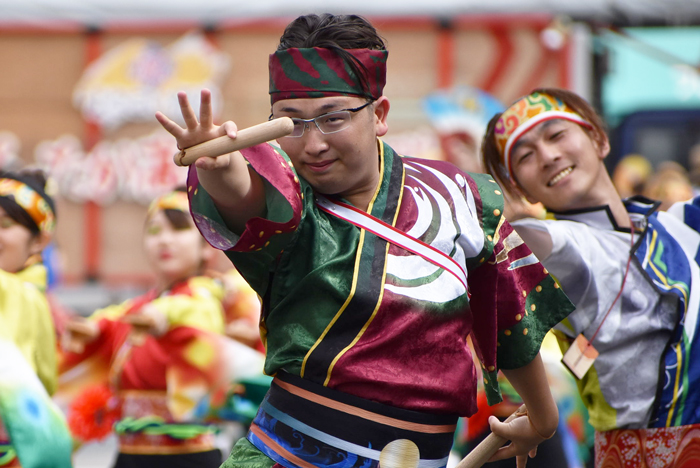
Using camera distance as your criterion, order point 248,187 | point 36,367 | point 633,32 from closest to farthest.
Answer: point 248,187 → point 36,367 → point 633,32

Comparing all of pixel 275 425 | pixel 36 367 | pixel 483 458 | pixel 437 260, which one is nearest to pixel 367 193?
pixel 437 260

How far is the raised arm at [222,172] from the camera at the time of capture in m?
1.50

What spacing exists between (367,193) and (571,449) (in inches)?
87.8

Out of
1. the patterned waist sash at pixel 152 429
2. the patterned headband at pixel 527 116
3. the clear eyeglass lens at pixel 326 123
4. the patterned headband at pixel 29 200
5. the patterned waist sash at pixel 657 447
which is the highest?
the clear eyeglass lens at pixel 326 123

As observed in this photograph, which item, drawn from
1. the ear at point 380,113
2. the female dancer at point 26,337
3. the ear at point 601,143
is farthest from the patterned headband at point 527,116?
the female dancer at point 26,337

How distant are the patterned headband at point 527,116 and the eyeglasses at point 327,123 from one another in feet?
3.25

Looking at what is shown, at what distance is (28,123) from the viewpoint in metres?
8.98

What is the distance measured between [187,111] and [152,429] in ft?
8.93

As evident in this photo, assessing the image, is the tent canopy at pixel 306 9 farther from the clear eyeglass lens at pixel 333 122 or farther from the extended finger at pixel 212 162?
the extended finger at pixel 212 162

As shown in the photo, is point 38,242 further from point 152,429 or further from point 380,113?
point 380,113

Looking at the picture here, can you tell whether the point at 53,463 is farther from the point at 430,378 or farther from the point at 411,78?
the point at 411,78

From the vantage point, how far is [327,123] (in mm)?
1788

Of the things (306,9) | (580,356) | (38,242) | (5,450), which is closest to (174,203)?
(38,242)

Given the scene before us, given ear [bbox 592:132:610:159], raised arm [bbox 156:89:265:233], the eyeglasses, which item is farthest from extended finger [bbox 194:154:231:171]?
ear [bbox 592:132:610:159]
